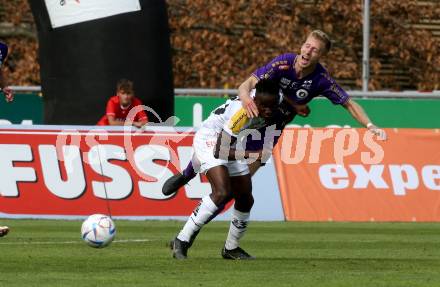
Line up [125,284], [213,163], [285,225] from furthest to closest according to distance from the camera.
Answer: [285,225]
[213,163]
[125,284]

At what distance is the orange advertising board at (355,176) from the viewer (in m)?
21.0

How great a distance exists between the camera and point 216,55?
1278 inches

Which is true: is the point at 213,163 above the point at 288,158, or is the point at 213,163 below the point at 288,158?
above

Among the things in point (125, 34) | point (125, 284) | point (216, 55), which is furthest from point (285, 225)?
point (216, 55)

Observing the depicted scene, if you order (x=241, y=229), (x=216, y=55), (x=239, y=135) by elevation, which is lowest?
(x=216, y=55)

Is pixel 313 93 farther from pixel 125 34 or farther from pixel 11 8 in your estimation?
pixel 11 8

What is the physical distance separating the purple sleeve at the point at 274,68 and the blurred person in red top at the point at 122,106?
8305 millimetres

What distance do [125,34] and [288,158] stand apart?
4.68 meters

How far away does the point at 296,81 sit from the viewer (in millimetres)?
14039

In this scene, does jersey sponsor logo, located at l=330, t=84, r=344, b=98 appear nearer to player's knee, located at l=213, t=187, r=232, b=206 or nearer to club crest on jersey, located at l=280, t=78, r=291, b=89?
club crest on jersey, located at l=280, t=78, r=291, b=89

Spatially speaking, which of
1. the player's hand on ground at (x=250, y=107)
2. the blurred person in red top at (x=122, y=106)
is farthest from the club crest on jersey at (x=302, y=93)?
the blurred person in red top at (x=122, y=106)

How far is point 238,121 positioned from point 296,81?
2.57ft

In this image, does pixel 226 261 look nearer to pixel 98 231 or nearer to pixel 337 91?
pixel 98 231

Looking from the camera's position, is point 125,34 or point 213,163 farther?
point 125,34
